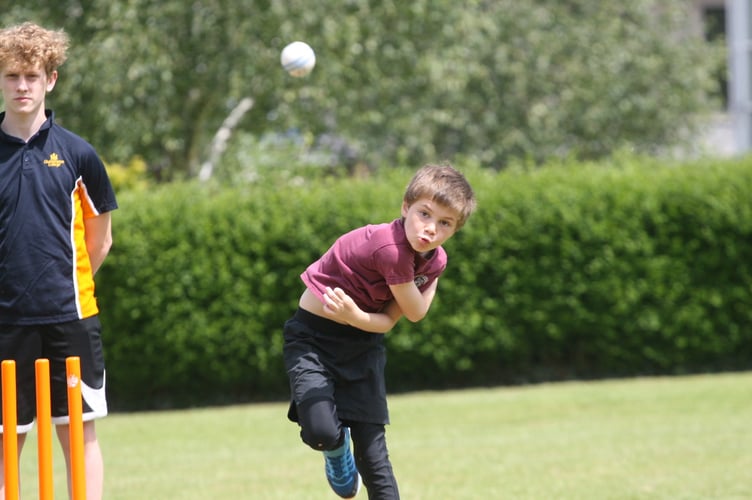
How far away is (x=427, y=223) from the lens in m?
4.40

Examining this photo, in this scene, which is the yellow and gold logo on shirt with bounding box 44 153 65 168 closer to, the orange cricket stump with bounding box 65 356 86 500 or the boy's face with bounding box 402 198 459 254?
the orange cricket stump with bounding box 65 356 86 500

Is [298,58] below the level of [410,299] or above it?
above

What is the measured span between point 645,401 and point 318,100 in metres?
6.04

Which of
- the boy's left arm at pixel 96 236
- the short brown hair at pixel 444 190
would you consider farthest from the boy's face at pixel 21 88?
the short brown hair at pixel 444 190

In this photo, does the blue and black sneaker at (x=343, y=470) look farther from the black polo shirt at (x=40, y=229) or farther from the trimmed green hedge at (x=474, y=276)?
the trimmed green hedge at (x=474, y=276)

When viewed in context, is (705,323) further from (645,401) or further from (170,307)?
(170,307)

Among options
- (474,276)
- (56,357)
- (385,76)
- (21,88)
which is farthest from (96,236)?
(385,76)

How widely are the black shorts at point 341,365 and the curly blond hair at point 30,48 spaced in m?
1.52

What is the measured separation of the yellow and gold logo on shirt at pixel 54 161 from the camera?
4426 millimetres

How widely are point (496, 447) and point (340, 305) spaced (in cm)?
380

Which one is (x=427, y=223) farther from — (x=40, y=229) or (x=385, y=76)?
(x=385, y=76)

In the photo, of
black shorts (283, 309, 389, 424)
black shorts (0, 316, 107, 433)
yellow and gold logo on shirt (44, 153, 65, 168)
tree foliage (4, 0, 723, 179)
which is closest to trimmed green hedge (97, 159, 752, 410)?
tree foliage (4, 0, 723, 179)

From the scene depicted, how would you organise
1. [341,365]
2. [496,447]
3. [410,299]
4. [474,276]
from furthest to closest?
[474,276]
[496,447]
[341,365]
[410,299]

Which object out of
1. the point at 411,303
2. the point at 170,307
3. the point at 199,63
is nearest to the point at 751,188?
the point at 170,307
